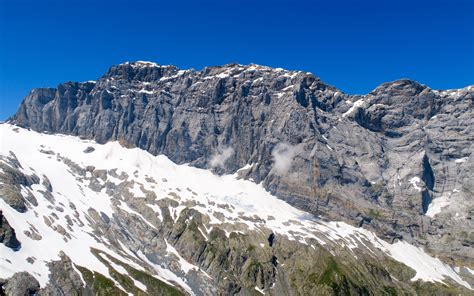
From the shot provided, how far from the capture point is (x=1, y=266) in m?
193

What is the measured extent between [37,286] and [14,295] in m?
15.6

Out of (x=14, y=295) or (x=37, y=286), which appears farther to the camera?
(x=37, y=286)

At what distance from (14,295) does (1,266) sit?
15362 mm

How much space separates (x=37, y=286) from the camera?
199125 mm

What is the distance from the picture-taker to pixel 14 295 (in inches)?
7234

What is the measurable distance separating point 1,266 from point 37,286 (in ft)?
52.9
